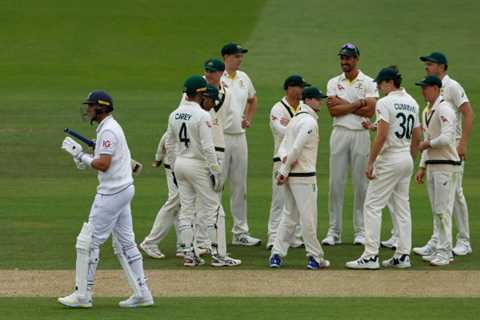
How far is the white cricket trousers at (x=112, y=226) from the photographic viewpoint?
12391mm

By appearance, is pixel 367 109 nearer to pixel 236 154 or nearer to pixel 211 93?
pixel 236 154

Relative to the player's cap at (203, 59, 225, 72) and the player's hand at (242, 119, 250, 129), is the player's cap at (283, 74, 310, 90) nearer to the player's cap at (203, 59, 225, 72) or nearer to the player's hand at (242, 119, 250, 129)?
the player's cap at (203, 59, 225, 72)

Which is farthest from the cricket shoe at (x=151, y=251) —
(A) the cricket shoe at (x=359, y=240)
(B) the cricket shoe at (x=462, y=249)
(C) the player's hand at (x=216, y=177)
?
(B) the cricket shoe at (x=462, y=249)

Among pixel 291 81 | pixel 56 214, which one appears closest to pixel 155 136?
pixel 56 214

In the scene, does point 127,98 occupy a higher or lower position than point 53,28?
lower

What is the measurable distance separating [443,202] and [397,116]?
1.31m

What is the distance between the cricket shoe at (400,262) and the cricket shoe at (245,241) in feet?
7.57

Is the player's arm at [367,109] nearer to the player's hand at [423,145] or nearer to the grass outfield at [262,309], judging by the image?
the player's hand at [423,145]

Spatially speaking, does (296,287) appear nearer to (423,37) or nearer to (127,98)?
(127,98)

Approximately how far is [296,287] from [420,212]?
230 inches

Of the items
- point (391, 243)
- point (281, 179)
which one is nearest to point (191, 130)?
point (281, 179)

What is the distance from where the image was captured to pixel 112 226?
12477 mm

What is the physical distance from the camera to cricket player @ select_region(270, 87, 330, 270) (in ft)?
47.7

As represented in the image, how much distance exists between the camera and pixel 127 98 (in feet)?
101
